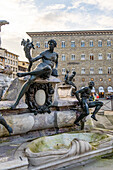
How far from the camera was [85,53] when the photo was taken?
40844mm

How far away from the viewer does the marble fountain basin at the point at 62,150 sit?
2441 millimetres

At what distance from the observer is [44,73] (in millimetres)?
3758

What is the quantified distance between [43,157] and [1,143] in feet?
4.23

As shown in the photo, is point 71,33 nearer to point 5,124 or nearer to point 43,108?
point 43,108

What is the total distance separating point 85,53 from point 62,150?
3990 cm

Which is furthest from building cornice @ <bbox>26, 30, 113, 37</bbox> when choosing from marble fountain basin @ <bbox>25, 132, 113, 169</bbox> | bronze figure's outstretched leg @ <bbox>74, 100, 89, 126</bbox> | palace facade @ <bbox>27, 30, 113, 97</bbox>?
marble fountain basin @ <bbox>25, 132, 113, 169</bbox>

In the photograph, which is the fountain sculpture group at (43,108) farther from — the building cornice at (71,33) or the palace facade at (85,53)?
the building cornice at (71,33)

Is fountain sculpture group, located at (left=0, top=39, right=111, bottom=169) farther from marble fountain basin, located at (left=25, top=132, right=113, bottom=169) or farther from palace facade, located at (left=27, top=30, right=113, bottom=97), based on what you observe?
palace facade, located at (left=27, top=30, right=113, bottom=97)

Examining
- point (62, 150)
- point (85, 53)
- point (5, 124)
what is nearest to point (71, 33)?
point (85, 53)

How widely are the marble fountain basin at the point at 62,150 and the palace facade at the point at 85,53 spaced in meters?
37.4

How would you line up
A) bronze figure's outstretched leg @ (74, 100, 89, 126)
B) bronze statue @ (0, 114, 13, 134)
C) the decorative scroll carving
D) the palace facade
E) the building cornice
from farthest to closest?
the palace facade < the building cornice < bronze figure's outstretched leg @ (74, 100, 89, 126) < the decorative scroll carving < bronze statue @ (0, 114, 13, 134)

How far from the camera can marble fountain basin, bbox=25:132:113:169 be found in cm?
244

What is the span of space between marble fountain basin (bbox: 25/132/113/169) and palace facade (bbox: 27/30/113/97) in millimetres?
37378

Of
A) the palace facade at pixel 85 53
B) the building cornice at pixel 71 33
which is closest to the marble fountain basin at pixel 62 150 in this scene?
the palace facade at pixel 85 53
